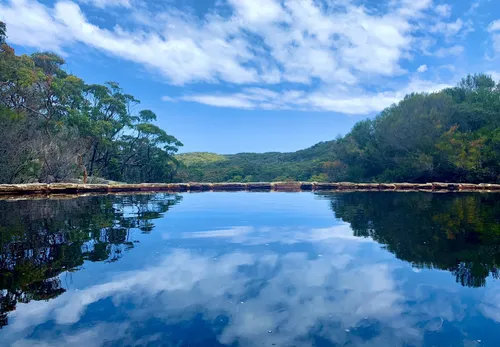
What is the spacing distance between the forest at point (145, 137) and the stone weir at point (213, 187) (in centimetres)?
252

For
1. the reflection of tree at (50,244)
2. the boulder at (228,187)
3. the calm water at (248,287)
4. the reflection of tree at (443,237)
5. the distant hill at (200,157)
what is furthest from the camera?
the distant hill at (200,157)

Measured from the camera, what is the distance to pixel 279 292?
3.61 m

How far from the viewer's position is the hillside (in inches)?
979

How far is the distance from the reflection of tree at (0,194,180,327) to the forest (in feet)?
37.1

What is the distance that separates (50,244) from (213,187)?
18837mm

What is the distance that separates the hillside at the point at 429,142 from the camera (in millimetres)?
24859

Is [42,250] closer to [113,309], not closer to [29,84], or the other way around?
[113,309]

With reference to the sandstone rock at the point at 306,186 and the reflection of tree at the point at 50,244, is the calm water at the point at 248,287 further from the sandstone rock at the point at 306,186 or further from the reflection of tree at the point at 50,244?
the sandstone rock at the point at 306,186

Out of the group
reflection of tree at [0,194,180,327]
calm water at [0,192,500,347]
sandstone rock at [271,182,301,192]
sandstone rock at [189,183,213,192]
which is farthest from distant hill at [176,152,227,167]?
calm water at [0,192,500,347]

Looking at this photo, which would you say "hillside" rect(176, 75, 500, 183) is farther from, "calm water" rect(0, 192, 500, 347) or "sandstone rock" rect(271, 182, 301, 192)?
"calm water" rect(0, 192, 500, 347)

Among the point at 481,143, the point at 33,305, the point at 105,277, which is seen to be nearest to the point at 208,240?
the point at 105,277

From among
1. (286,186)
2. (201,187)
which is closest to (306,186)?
(286,186)

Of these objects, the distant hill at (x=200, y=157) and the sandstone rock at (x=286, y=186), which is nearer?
the sandstone rock at (x=286, y=186)

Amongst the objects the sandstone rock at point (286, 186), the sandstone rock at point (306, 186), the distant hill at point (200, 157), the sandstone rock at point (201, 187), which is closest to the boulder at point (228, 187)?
the sandstone rock at point (201, 187)
